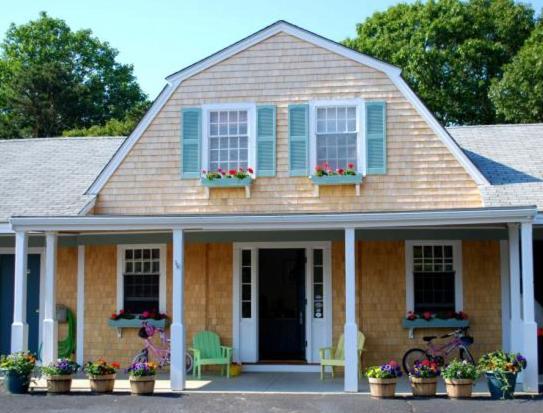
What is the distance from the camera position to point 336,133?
14.5m

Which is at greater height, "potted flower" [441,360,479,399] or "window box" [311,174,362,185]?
"window box" [311,174,362,185]

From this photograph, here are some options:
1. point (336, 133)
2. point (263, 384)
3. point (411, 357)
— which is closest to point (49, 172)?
point (336, 133)

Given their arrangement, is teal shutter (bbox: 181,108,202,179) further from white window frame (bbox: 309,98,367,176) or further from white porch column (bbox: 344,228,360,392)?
white porch column (bbox: 344,228,360,392)

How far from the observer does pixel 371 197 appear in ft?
46.8

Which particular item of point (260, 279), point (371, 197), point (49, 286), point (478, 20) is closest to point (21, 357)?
point (49, 286)

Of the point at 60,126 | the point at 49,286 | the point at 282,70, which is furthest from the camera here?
the point at 60,126

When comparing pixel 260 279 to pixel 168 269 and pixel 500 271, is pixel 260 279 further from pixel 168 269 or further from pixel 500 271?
pixel 500 271

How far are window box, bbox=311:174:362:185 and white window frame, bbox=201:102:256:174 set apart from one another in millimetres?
1240

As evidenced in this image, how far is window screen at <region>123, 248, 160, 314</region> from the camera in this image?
50.2 ft

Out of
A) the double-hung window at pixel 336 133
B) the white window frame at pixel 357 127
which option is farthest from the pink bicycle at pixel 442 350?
the double-hung window at pixel 336 133

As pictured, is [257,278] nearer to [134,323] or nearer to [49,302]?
[134,323]

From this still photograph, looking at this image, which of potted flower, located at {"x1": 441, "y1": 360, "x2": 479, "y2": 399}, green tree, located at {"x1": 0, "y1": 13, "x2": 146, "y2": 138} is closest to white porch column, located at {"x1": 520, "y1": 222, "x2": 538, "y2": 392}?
Result: potted flower, located at {"x1": 441, "y1": 360, "x2": 479, "y2": 399}

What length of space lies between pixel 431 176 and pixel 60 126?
27910mm

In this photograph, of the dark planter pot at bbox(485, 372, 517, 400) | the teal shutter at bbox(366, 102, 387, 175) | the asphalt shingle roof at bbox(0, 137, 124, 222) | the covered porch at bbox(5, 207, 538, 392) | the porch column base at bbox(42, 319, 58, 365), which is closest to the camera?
the dark planter pot at bbox(485, 372, 517, 400)
